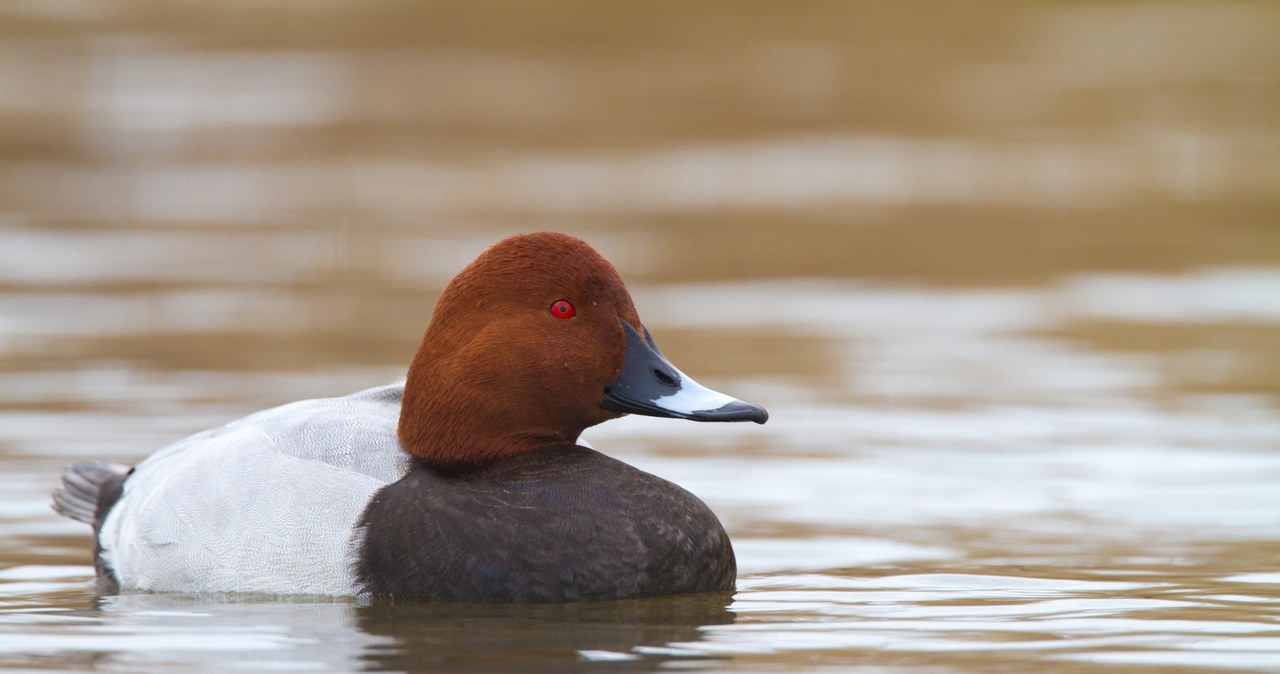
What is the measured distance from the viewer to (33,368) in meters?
9.75

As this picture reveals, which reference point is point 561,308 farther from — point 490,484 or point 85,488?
point 85,488

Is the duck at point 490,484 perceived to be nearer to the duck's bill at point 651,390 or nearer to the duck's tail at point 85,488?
the duck's bill at point 651,390

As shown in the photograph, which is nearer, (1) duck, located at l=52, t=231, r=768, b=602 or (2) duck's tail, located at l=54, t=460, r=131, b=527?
(1) duck, located at l=52, t=231, r=768, b=602

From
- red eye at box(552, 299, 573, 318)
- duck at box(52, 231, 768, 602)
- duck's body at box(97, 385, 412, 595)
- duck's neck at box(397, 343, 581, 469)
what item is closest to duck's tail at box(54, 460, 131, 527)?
duck's body at box(97, 385, 412, 595)

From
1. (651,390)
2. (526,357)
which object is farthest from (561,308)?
(651,390)

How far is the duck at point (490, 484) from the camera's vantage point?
18.8 ft

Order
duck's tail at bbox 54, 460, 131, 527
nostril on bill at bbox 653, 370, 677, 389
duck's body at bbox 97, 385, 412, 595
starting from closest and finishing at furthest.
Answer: duck's body at bbox 97, 385, 412, 595 < nostril on bill at bbox 653, 370, 677, 389 < duck's tail at bbox 54, 460, 131, 527

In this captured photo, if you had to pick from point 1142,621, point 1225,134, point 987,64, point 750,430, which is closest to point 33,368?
point 750,430

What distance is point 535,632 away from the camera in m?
5.30

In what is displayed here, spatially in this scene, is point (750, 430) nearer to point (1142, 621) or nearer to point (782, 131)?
point (1142, 621)

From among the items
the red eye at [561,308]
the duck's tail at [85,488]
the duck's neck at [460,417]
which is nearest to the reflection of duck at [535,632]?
the duck's neck at [460,417]

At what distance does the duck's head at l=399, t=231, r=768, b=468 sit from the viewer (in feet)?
19.5

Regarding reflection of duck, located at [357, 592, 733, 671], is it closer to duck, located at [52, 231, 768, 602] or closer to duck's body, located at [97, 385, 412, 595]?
duck, located at [52, 231, 768, 602]

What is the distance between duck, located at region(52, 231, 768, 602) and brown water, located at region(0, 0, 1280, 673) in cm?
12
